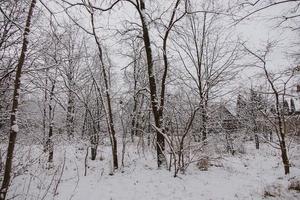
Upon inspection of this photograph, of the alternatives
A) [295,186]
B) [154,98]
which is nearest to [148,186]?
[154,98]

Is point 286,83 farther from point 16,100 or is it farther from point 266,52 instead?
point 16,100

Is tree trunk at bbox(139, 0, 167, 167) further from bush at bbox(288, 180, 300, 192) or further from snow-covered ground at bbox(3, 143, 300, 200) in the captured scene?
bush at bbox(288, 180, 300, 192)

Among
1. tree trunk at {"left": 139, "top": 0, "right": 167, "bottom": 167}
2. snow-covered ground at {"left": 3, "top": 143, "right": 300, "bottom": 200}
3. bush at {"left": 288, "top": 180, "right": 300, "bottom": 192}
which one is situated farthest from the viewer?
tree trunk at {"left": 139, "top": 0, "right": 167, "bottom": 167}

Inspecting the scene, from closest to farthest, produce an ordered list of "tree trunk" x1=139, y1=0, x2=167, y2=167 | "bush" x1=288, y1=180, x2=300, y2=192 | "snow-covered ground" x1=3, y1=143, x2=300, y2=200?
1. "snow-covered ground" x1=3, y1=143, x2=300, y2=200
2. "bush" x1=288, y1=180, x2=300, y2=192
3. "tree trunk" x1=139, y1=0, x2=167, y2=167

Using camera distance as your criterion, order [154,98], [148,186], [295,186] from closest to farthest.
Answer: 1. [295,186]
2. [148,186]
3. [154,98]

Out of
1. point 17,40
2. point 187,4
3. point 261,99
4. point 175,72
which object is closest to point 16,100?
point 17,40

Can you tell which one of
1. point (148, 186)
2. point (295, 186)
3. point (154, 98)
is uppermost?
point (154, 98)

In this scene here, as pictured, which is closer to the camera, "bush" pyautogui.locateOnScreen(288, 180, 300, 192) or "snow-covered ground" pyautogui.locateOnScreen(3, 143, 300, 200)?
"snow-covered ground" pyautogui.locateOnScreen(3, 143, 300, 200)

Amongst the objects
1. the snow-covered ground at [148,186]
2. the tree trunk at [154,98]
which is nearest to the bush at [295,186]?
the snow-covered ground at [148,186]

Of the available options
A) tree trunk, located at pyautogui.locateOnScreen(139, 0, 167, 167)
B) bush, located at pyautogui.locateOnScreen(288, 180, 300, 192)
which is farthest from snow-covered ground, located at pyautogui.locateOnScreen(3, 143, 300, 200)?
tree trunk, located at pyautogui.locateOnScreen(139, 0, 167, 167)

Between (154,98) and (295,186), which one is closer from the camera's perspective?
(295,186)

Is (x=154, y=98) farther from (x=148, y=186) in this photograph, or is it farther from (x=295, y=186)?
(x=295, y=186)

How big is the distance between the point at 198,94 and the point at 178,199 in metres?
11.0

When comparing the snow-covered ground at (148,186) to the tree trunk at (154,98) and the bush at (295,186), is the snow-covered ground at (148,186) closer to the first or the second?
the bush at (295,186)
